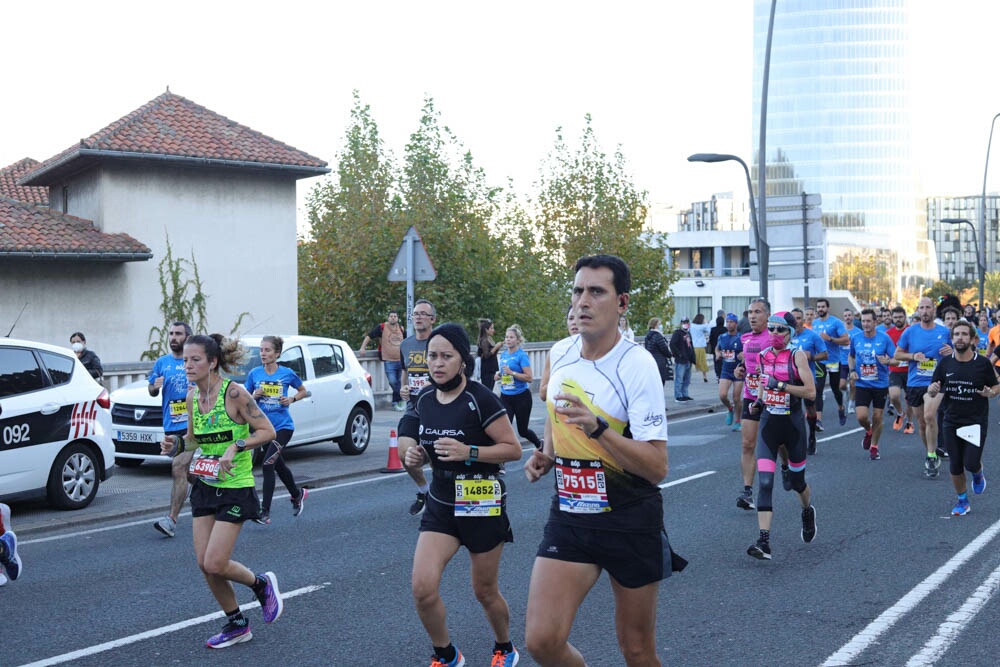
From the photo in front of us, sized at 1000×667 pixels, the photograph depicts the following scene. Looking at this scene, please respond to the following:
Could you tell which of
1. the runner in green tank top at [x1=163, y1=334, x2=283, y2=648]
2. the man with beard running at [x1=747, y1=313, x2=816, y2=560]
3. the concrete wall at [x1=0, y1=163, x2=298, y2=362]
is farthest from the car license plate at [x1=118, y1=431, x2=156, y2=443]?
the concrete wall at [x1=0, y1=163, x2=298, y2=362]

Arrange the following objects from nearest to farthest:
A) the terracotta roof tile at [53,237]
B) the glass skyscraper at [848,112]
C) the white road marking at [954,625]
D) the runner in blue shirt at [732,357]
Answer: the white road marking at [954,625] < the runner in blue shirt at [732,357] < the terracotta roof tile at [53,237] < the glass skyscraper at [848,112]

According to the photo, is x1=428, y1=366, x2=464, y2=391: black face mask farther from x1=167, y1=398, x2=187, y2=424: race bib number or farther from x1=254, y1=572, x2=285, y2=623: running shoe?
x1=167, y1=398, x2=187, y2=424: race bib number

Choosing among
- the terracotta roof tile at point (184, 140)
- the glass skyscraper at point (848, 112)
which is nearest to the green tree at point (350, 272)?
the terracotta roof tile at point (184, 140)

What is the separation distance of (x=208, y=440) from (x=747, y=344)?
20.2 ft

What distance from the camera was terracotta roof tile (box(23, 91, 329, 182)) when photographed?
24.2 meters

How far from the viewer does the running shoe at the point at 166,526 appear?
9.60 meters

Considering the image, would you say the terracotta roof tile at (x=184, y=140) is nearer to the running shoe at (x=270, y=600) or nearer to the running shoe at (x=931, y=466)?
the running shoe at (x=931, y=466)

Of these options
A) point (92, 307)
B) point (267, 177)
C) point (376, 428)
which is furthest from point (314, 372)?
point (267, 177)

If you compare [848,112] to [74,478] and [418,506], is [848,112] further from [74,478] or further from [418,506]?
[74,478]

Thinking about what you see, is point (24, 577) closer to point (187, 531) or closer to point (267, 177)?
point (187, 531)

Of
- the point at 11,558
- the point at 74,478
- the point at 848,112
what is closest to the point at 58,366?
the point at 74,478

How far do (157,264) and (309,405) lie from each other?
39.1 feet

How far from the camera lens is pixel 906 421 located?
1802cm

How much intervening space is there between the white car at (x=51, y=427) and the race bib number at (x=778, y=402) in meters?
6.43
